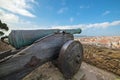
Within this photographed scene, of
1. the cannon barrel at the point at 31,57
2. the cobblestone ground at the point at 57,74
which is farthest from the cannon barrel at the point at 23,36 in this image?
the cobblestone ground at the point at 57,74

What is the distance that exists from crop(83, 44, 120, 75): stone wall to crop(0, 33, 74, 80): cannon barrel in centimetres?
188

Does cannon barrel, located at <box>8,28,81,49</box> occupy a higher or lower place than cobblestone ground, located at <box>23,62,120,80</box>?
higher

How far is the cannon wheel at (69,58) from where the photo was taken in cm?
322

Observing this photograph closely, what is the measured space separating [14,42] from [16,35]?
0.43ft

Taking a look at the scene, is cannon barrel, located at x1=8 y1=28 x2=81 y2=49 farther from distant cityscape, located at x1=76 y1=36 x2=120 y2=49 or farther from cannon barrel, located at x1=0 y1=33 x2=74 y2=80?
distant cityscape, located at x1=76 y1=36 x2=120 y2=49

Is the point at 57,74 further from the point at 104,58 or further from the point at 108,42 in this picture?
the point at 108,42

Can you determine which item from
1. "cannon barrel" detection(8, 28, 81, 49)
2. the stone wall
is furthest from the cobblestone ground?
"cannon barrel" detection(8, 28, 81, 49)

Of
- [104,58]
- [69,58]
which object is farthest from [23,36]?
[104,58]

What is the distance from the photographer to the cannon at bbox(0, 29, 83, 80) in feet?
7.79

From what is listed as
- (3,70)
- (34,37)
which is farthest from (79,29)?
(3,70)

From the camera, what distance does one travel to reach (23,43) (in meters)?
2.87

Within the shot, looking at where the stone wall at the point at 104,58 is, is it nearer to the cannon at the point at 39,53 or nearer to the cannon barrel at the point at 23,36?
the cannon at the point at 39,53

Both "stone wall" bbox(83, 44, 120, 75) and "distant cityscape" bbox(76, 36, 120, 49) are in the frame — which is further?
"distant cityscape" bbox(76, 36, 120, 49)

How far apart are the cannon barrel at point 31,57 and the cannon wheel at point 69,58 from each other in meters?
0.18
